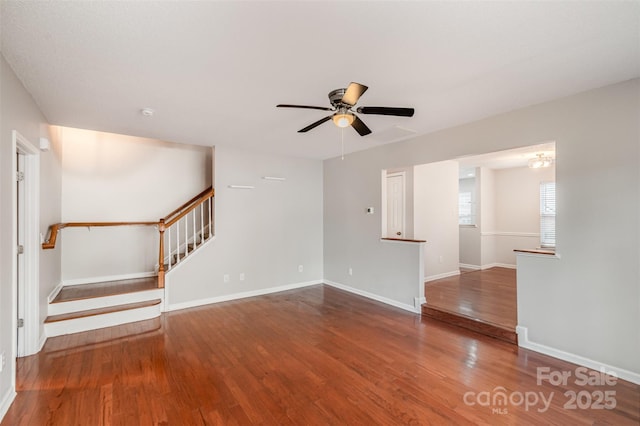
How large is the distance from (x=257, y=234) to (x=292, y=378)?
316cm

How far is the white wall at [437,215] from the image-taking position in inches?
228

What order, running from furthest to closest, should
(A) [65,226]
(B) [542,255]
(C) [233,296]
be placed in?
(C) [233,296] < (A) [65,226] < (B) [542,255]

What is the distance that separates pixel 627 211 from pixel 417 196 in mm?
3306

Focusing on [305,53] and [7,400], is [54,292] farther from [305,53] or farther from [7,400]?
[305,53]

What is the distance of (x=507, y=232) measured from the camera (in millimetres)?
7367

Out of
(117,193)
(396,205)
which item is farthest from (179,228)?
(396,205)

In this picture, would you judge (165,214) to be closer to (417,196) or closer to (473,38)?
(417,196)

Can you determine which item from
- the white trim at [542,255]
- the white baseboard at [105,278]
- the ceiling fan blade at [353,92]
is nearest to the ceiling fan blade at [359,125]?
the ceiling fan blade at [353,92]

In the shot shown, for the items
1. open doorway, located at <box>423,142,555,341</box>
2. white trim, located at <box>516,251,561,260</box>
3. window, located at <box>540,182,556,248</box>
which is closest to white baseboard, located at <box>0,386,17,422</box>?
white trim, located at <box>516,251,561,260</box>

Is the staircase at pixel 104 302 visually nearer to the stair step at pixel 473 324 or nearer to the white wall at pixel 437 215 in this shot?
the stair step at pixel 473 324

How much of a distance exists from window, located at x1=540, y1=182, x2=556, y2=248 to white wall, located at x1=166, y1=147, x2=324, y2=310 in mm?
5241

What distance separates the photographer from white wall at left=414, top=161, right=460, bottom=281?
5789 millimetres

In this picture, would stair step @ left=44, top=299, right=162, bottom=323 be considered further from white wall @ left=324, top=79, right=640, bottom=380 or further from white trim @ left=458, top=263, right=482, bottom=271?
white trim @ left=458, top=263, right=482, bottom=271

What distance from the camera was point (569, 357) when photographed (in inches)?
112
